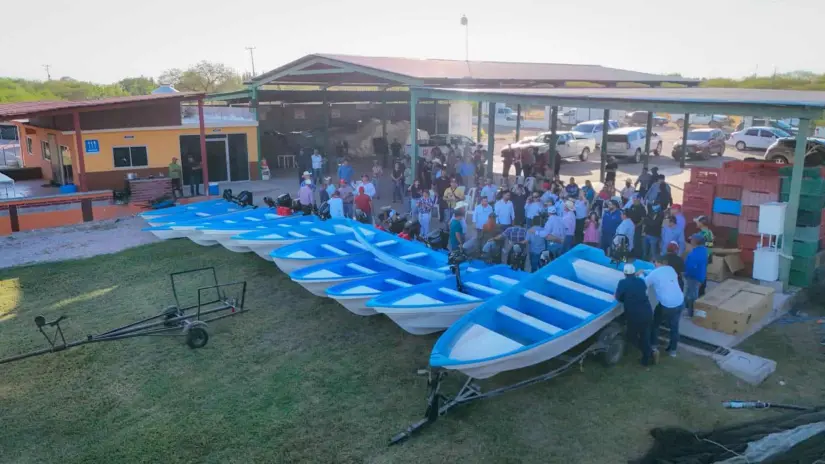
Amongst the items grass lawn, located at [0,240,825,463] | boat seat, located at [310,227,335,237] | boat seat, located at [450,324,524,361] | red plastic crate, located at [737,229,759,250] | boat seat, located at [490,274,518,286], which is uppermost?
red plastic crate, located at [737,229,759,250]

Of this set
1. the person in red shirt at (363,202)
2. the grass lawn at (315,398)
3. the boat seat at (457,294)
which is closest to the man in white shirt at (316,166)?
the person in red shirt at (363,202)

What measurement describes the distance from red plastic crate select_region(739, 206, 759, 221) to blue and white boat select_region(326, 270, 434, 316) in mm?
5752

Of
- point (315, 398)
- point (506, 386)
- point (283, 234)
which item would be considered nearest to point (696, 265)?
point (506, 386)

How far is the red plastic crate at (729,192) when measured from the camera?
1217 centimetres

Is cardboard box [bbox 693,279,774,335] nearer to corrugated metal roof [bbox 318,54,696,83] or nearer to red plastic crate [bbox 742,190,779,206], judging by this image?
red plastic crate [bbox 742,190,779,206]

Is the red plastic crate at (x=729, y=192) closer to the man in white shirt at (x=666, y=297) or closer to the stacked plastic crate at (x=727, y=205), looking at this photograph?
the stacked plastic crate at (x=727, y=205)

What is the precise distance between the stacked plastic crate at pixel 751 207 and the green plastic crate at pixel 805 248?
685mm

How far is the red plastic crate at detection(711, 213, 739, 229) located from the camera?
12289 millimetres

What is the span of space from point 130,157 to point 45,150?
4.78m

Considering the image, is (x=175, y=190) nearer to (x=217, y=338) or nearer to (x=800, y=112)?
(x=217, y=338)

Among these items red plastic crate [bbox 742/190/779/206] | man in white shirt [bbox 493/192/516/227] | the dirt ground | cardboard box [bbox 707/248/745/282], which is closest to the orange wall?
the dirt ground

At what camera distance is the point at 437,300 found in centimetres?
945

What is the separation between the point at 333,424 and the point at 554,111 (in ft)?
48.5

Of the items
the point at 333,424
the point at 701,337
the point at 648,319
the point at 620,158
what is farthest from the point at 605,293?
the point at 620,158
